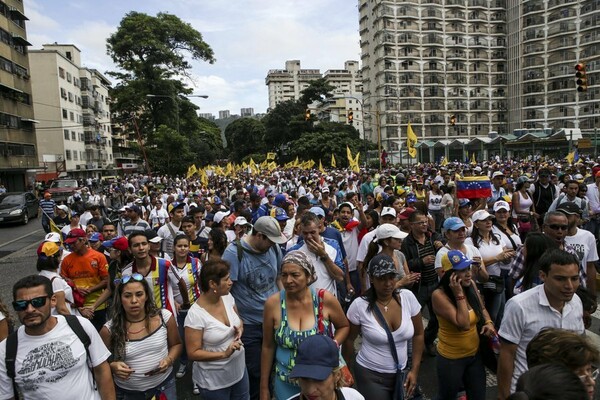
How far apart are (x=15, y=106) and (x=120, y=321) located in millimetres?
42446

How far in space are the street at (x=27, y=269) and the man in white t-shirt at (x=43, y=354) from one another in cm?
206

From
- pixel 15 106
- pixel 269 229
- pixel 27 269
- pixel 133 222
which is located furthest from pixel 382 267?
pixel 15 106

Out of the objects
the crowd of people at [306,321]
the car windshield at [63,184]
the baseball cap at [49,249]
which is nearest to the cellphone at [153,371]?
the crowd of people at [306,321]

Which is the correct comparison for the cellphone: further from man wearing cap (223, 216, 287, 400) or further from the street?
the street

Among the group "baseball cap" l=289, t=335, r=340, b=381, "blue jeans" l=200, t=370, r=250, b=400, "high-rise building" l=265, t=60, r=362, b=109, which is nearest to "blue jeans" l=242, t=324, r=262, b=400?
"blue jeans" l=200, t=370, r=250, b=400

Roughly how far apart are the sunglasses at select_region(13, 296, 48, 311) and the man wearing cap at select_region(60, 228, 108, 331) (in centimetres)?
237

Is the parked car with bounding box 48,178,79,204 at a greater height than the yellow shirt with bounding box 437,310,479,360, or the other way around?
the parked car with bounding box 48,178,79,204

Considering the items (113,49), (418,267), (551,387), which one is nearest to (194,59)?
(113,49)

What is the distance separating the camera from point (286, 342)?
2955 mm

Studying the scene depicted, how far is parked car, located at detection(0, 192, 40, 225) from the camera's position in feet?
66.9

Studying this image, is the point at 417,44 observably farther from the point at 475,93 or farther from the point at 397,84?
the point at 475,93

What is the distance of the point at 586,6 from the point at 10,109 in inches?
3281

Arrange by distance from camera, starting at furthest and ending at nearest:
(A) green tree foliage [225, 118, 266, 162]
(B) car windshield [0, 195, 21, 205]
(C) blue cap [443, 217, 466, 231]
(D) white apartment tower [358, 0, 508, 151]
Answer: (A) green tree foliage [225, 118, 266, 162]
(D) white apartment tower [358, 0, 508, 151]
(B) car windshield [0, 195, 21, 205]
(C) blue cap [443, 217, 466, 231]

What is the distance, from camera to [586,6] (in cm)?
7238
